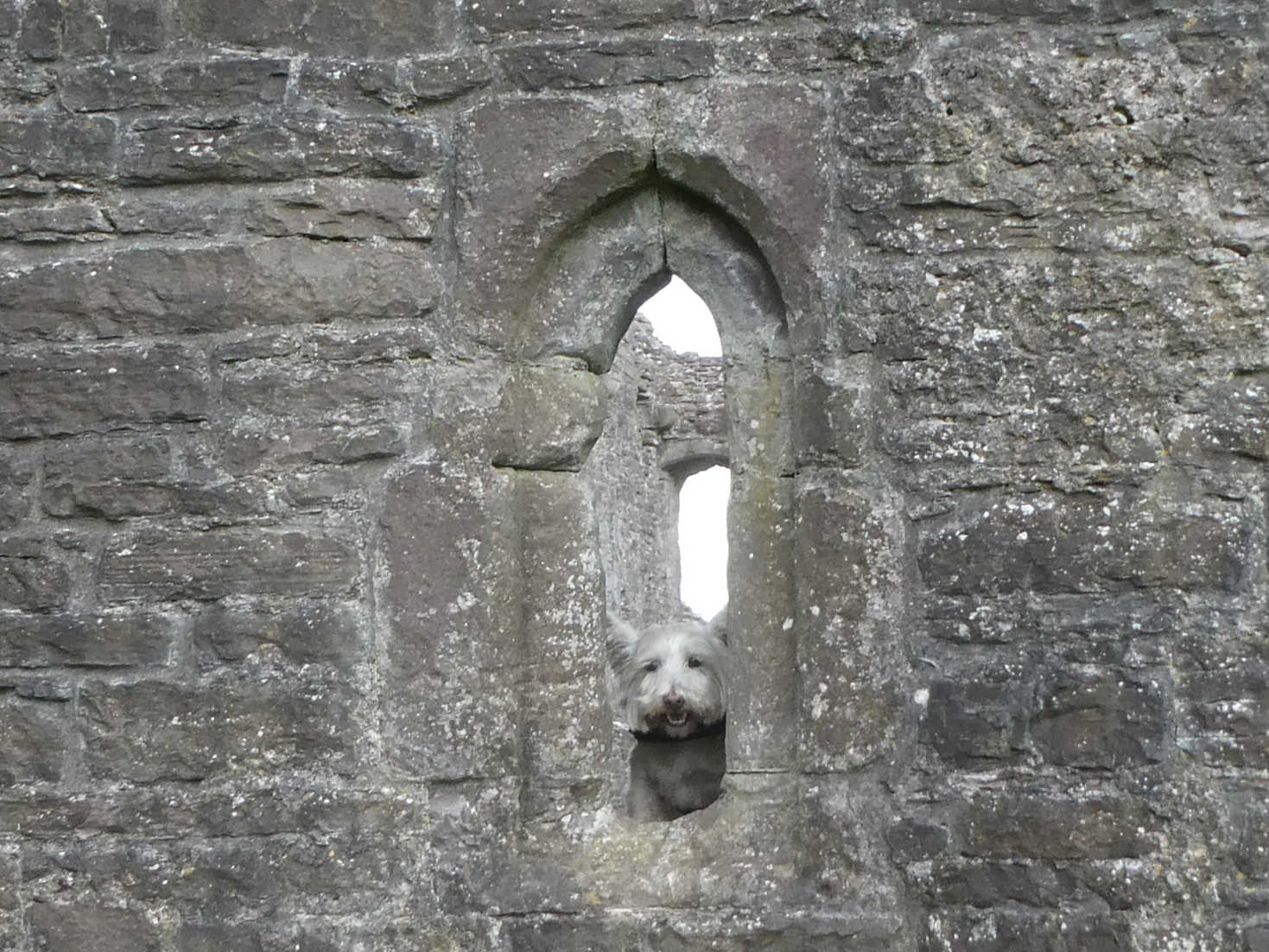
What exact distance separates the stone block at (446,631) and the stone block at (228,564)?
0.15 metres

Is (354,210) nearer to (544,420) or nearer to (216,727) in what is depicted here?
(544,420)

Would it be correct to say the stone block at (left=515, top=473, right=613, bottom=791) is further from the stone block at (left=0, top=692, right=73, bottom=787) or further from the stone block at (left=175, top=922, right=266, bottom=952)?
the stone block at (left=0, top=692, right=73, bottom=787)

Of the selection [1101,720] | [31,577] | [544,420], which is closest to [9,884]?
[31,577]

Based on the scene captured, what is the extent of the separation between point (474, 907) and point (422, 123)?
6.54 feet

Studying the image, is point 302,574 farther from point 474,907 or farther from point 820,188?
point 820,188

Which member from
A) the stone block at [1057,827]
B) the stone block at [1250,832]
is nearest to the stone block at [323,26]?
the stone block at [1057,827]

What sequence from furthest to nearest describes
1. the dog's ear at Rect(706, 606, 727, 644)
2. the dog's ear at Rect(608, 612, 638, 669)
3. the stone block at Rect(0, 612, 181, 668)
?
the dog's ear at Rect(608, 612, 638, 669), the dog's ear at Rect(706, 606, 727, 644), the stone block at Rect(0, 612, 181, 668)

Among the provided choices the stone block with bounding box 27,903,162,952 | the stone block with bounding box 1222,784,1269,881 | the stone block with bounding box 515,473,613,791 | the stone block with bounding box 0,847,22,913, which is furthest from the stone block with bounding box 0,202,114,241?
the stone block with bounding box 1222,784,1269,881

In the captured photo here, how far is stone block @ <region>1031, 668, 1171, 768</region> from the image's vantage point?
127 inches

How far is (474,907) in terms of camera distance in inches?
132

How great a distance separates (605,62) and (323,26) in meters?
0.75

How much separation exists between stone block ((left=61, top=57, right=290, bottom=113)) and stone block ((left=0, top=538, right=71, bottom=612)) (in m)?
1.16

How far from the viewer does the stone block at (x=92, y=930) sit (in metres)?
3.41

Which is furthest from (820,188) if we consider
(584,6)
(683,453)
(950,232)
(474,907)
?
(683,453)
